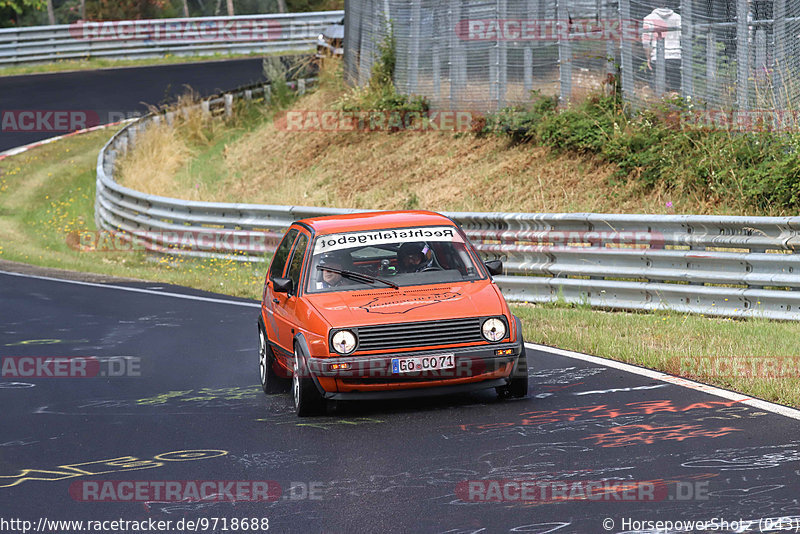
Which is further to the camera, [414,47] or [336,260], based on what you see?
[414,47]

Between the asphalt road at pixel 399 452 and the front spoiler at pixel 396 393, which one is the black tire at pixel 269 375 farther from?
the front spoiler at pixel 396 393

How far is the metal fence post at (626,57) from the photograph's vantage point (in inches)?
756

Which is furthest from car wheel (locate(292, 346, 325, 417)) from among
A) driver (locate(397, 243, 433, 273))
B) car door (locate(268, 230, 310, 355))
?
driver (locate(397, 243, 433, 273))

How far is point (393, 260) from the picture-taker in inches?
393

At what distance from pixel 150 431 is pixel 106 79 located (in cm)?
3380

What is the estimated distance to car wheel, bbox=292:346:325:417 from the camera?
893 cm

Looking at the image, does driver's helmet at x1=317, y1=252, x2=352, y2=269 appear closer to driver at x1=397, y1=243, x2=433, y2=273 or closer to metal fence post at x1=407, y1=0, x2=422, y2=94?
driver at x1=397, y1=243, x2=433, y2=273

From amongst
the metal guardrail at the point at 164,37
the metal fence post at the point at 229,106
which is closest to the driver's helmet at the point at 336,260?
the metal fence post at the point at 229,106

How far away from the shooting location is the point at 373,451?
307 inches

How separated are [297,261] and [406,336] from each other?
6.22 ft

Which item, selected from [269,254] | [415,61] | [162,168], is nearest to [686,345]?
[269,254]

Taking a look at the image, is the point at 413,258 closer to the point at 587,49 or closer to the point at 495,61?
the point at 587,49

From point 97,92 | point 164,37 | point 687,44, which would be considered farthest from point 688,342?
point 164,37

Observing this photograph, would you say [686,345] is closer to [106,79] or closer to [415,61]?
[415,61]
